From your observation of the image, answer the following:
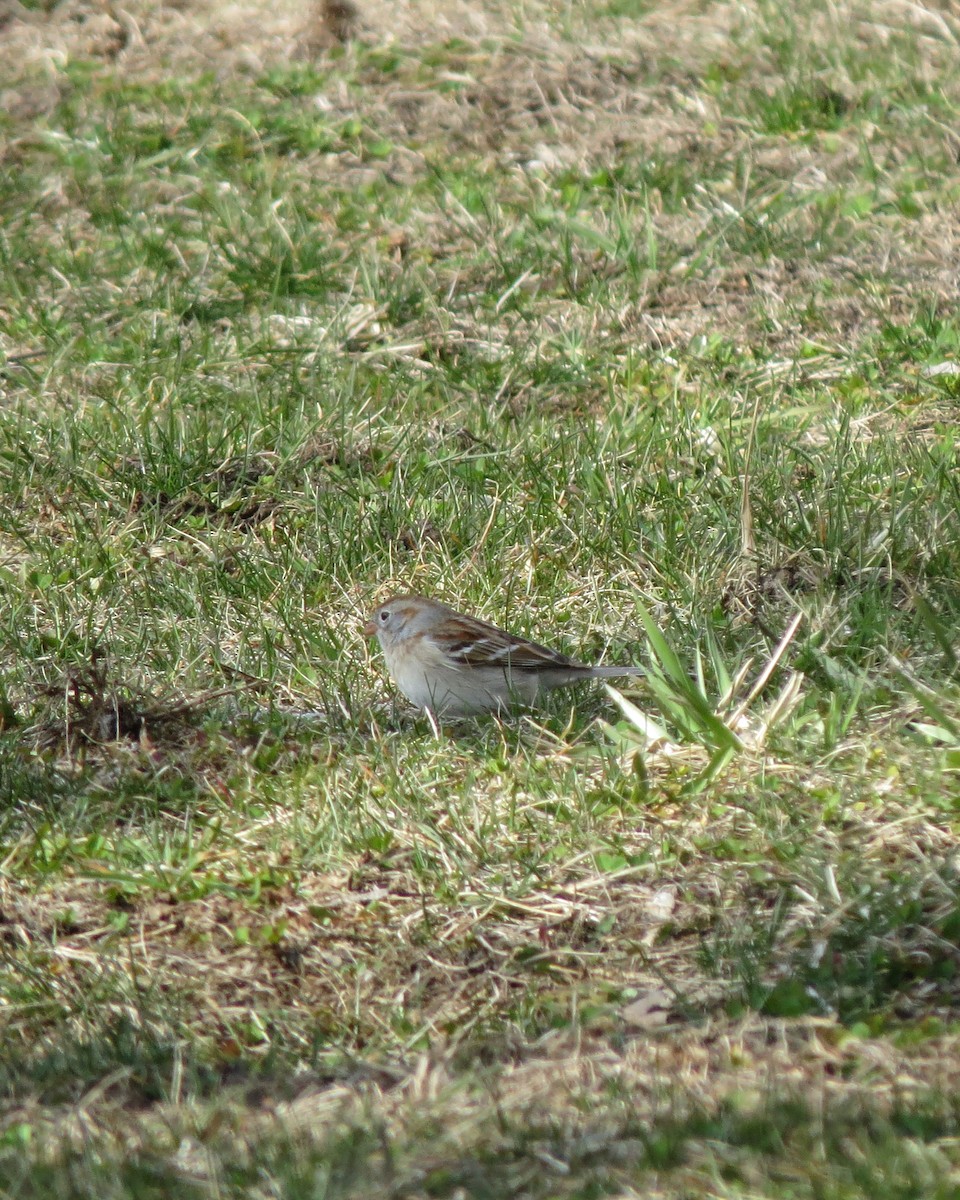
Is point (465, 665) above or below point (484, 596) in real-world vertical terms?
above

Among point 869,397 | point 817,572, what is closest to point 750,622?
point 817,572

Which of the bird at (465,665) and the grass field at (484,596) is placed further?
the bird at (465,665)

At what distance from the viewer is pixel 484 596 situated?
537 cm

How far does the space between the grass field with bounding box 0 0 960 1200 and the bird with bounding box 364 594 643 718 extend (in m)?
0.11

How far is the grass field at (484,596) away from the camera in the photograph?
3.14 metres

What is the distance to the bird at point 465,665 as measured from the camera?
15.4ft

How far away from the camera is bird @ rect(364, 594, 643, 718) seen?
15.4 feet

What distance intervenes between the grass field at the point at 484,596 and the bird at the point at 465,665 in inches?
4.5

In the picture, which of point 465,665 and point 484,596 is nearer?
point 465,665

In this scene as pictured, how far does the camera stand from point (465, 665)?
473cm

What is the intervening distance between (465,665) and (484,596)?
26.6 inches

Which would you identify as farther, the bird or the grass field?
the bird

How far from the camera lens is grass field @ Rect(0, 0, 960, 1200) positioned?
10.3 ft

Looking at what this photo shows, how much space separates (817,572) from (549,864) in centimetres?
171
